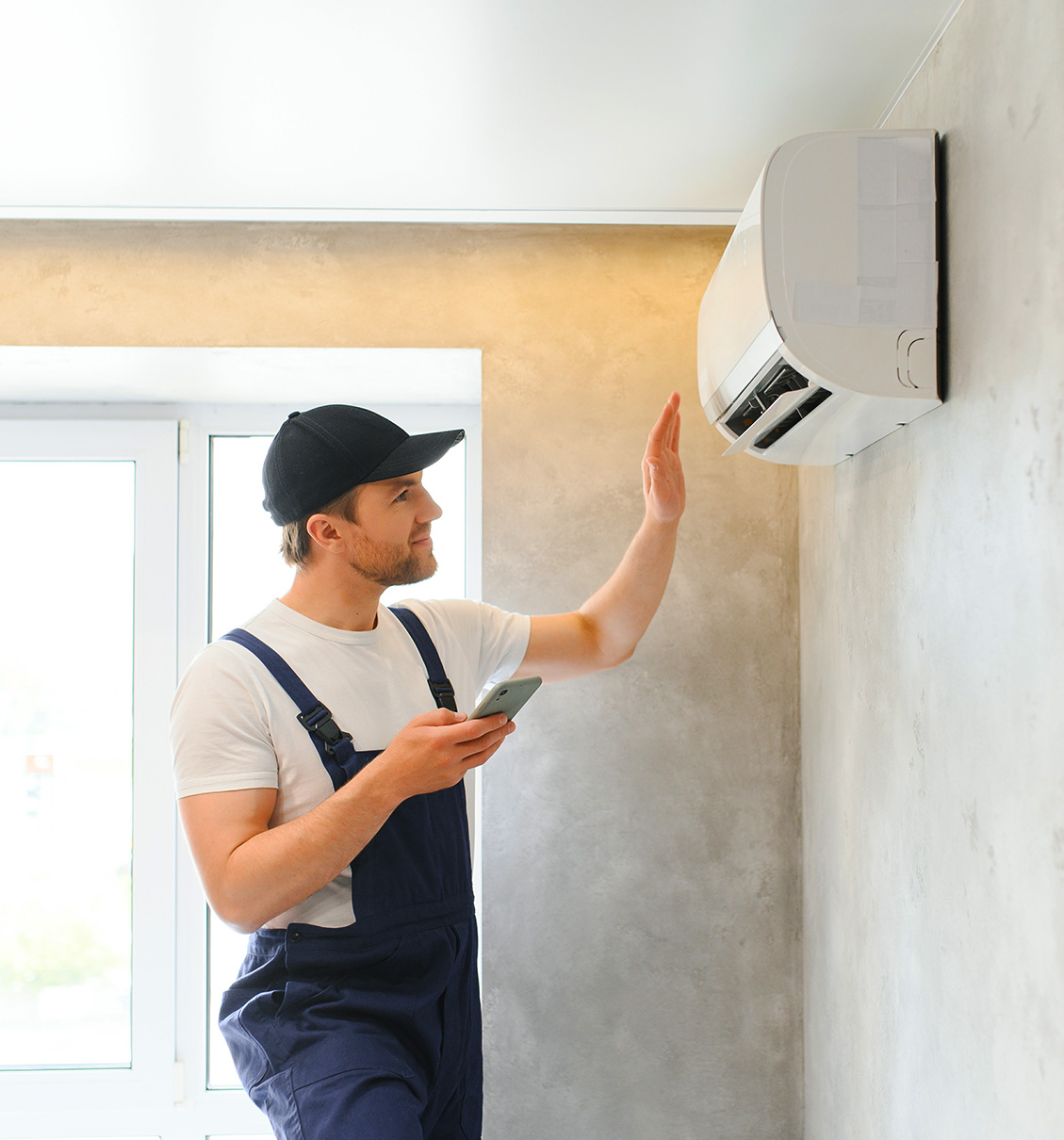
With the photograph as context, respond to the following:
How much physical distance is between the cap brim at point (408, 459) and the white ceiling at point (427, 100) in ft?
1.86

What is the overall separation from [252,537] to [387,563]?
116cm

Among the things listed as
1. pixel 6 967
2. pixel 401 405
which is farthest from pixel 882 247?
pixel 6 967

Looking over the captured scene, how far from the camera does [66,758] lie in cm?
245

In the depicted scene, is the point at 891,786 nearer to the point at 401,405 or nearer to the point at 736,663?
the point at 736,663

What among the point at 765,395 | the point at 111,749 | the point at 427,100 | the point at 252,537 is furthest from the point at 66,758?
the point at 765,395

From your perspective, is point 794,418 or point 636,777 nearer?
point 794,418

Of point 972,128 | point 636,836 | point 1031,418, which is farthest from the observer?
point 636,836

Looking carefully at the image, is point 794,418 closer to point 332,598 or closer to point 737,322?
point 737,322

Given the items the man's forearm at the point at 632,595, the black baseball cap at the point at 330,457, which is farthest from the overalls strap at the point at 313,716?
the man's forearm at the point at 632,595

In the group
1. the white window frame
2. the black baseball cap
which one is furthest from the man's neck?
the white window frame

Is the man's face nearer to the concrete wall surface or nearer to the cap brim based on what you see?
the cap brim

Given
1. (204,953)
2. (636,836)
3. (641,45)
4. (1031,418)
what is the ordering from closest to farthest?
(1031,418), (641,45), (636,836), (204,953)

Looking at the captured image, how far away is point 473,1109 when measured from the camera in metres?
1.42

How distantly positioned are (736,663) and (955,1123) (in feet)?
3.31
